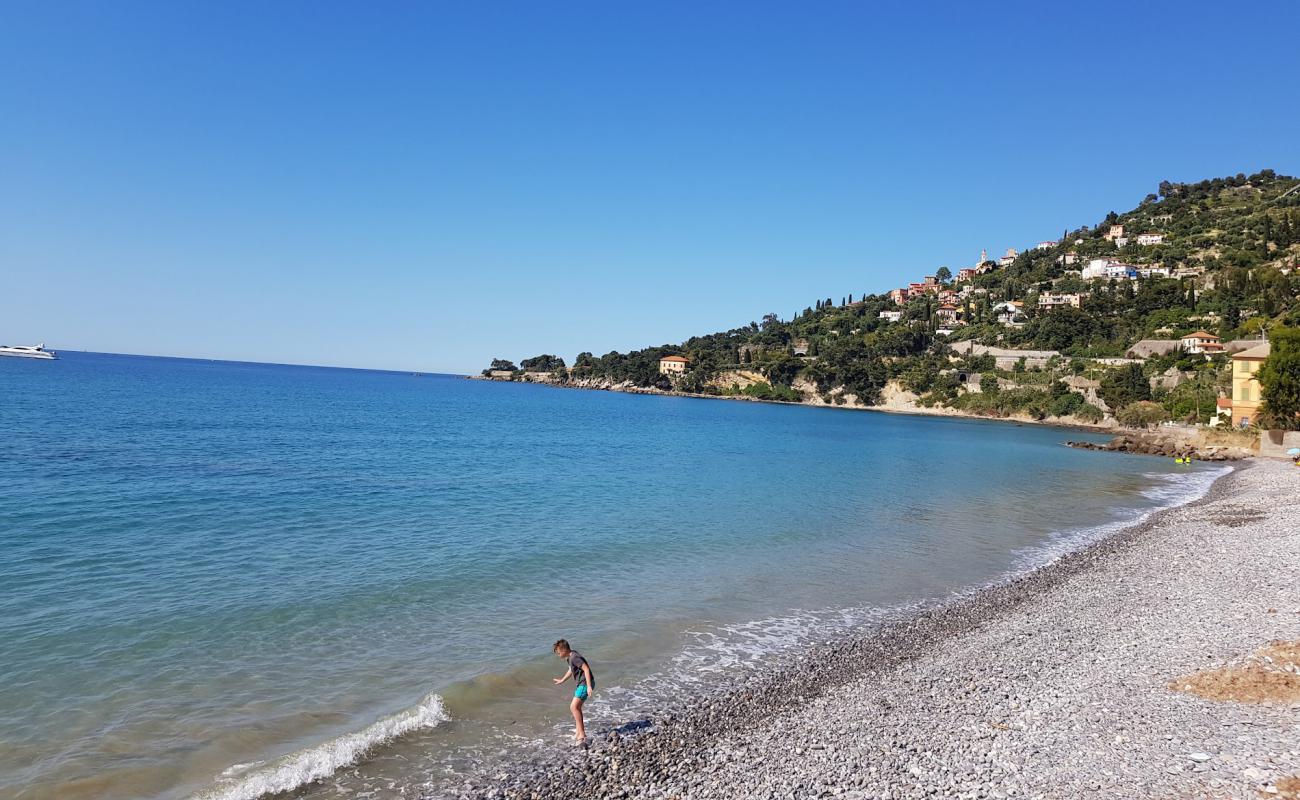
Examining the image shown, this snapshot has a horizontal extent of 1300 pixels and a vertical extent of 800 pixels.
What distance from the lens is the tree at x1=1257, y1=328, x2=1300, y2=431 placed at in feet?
155

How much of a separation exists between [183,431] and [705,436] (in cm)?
4519

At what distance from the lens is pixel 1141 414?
89375 millimetres

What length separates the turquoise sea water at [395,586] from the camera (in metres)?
9.71

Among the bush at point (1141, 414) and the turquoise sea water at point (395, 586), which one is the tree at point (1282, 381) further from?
the bush at point (1141, 414)

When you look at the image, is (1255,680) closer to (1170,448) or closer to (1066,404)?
(1170,448)

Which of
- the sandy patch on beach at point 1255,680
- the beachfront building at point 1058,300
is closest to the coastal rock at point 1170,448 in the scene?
the sandy patch on beach at point 1255,680

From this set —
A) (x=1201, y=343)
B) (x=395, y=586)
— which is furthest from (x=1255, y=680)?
(x=1201, y=343)

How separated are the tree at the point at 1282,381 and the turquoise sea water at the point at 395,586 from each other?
40.9 ft

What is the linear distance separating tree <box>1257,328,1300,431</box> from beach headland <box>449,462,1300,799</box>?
42.3 m

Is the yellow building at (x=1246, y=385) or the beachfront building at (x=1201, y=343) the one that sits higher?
the beachfront building at (x=1201, y=343)

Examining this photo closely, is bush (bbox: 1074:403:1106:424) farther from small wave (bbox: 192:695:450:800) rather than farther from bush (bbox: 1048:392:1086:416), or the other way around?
small wave (bbox: 192:695:450:800)

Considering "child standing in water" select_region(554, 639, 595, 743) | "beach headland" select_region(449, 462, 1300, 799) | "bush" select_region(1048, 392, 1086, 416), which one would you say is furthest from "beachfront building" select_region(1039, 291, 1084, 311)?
"child standing in water" select_region(554, 639, 595, 743)

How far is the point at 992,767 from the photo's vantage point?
26.5ft

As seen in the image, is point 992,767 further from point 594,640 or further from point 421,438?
point 421,438
